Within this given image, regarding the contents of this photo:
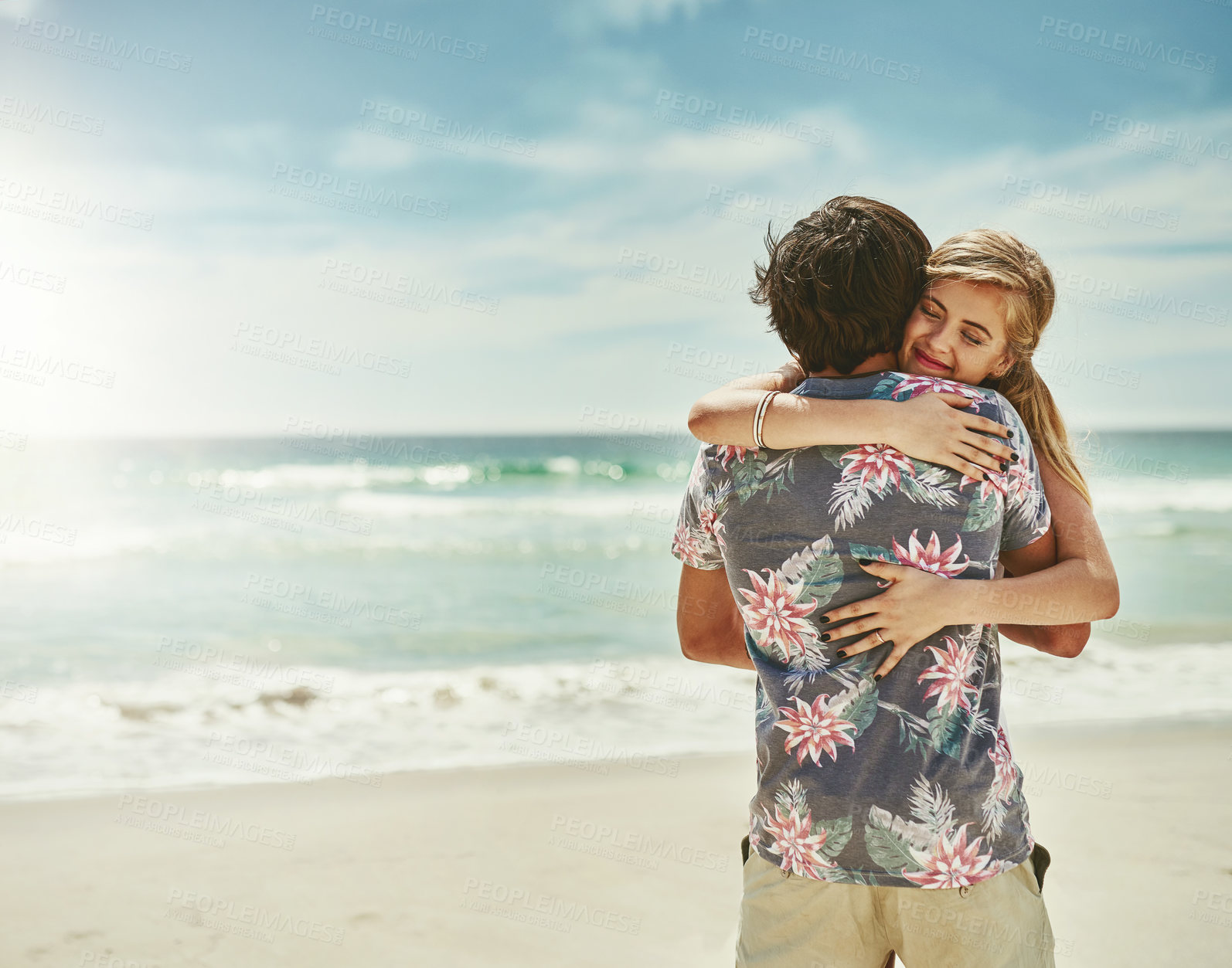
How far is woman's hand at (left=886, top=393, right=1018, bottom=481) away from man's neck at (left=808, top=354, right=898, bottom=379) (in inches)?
6.1

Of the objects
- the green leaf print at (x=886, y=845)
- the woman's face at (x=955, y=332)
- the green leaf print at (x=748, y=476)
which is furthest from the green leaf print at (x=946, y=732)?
the woman's face at (x=955, y=332)

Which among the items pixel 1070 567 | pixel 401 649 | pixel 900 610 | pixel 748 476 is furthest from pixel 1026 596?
pixel 401 649

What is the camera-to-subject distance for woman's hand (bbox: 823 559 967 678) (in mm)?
1304

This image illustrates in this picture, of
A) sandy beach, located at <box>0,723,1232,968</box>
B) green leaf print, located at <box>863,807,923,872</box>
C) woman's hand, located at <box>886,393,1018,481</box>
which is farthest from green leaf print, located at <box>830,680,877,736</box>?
sandy beach, located at <box>0,723,1232,968</box>

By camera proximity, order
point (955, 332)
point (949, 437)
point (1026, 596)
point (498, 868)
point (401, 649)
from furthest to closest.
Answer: point (401, 649)
point (498, 868)
point (955, 332)
point (1026, 596)
point (949, 437)

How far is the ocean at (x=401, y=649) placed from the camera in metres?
5.31

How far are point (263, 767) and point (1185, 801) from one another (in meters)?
4.68

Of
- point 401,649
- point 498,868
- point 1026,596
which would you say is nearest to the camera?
point 1026,596

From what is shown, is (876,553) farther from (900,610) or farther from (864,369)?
(864,369)

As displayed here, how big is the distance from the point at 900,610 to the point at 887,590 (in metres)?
0.04

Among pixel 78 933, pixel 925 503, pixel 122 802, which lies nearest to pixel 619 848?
pixel 78 933

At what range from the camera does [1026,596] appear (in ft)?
4.52

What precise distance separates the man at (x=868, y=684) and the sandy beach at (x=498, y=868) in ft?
6.85

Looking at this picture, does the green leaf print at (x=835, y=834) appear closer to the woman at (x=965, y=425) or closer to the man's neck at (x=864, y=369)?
the woman at (x=965, y=425)
